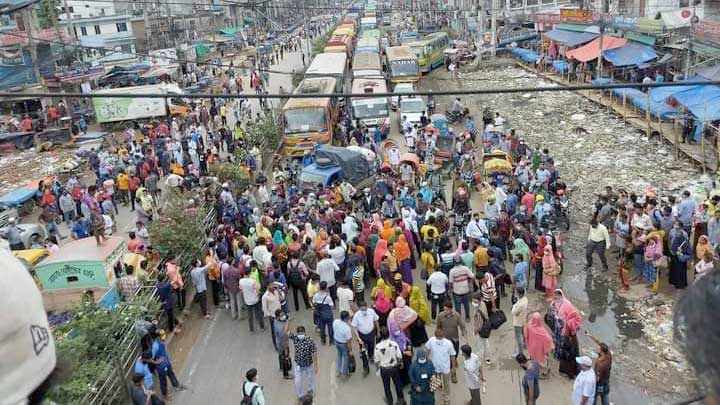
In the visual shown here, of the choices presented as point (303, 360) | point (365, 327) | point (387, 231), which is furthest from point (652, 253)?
point (303, 360)

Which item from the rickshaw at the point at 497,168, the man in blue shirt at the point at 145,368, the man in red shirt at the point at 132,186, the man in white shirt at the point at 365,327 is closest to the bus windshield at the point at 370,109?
the rickshaw at the point at 497,168

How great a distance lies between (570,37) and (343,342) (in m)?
31.9

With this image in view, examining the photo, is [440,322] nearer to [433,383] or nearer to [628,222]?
[433,383]

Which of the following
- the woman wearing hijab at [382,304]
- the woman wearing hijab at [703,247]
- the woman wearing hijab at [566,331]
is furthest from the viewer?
the woman wearing hijab at [703,247]

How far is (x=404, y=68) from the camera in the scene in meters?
31.2

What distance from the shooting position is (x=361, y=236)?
472 inches

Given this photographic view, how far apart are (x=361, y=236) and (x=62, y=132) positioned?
20.6 m

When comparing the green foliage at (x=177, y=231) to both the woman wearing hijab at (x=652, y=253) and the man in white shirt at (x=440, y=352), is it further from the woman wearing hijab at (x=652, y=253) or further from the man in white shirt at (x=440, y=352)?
the woman wearing hijab at (x=652, y=253)

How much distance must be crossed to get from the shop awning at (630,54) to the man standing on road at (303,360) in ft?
78.5

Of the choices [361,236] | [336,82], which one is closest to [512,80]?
[336,82]

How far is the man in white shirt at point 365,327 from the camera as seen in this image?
8.70 metres

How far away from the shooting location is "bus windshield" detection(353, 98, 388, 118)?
969 inches

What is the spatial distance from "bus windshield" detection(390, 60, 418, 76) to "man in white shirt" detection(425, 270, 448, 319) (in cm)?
2233

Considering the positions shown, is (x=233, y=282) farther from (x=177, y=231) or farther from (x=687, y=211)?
(x=687, y=211)
